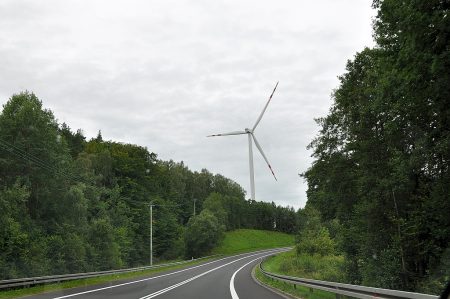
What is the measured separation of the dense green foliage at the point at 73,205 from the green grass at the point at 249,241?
346 inches

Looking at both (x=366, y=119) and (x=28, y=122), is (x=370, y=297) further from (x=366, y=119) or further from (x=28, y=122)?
(x=28, y=122)

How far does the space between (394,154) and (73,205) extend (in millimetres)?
35806

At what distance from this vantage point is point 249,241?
127 m

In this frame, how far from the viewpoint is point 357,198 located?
27.5m

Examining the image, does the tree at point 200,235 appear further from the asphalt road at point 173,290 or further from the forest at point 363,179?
the asphalt road at point 173,290

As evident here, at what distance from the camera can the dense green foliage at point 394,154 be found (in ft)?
44.4

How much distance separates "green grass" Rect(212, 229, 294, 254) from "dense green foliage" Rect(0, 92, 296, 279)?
8.79m

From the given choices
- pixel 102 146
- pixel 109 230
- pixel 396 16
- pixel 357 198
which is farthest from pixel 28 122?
pixel 102 146

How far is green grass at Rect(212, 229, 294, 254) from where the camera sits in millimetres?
108344

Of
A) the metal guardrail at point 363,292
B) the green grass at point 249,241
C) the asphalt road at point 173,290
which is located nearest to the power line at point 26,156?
the asphalt road at point 173,290

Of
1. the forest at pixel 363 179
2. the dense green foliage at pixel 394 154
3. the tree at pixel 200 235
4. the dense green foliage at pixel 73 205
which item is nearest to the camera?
the dense green foliage at pixel 394 154

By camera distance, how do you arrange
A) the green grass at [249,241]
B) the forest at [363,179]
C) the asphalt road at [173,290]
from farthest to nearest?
the green grass at [249,241] → the asphalt road at [173,290] → the forest at [363,179]

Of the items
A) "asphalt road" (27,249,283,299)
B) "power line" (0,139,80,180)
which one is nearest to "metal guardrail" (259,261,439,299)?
"asphalt road" (27,249,283,299)

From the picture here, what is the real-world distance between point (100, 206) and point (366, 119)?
46.9 m
